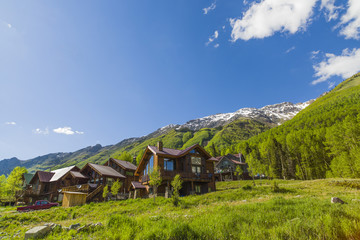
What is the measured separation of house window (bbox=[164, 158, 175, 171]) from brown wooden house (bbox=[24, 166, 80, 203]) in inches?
1176

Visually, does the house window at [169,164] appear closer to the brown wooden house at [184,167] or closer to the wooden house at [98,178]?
the brown wooden house at [184,167]

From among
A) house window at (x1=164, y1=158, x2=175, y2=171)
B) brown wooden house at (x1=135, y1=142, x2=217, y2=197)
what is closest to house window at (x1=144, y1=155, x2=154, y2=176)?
brown wooden house at (x1=135, y1=142, x2=217, y2=197)

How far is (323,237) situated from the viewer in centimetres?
602

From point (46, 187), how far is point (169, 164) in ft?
131

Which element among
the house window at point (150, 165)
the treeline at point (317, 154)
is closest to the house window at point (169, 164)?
the house window at point (150, 165)

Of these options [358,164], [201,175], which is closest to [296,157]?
[358,164]

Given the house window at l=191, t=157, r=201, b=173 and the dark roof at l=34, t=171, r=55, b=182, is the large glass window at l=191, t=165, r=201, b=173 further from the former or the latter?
the dark roof at l=34, t=171, r=55, b=182

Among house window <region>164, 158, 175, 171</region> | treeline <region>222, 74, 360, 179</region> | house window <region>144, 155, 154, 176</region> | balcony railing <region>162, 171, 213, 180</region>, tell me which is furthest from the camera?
treeline <region>222, 74, 360, 179</region>

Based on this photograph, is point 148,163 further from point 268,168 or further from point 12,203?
point 268,168

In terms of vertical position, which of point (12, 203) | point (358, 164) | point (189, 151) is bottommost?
point (12, 203)

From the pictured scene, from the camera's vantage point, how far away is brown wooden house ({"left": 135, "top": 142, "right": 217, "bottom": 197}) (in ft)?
102

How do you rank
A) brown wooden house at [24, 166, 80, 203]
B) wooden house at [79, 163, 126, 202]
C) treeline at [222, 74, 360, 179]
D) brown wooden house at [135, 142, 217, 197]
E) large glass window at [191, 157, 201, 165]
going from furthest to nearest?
brown wooden house at [24, 166, 80, 203], treeline at [222, 74, 360, 179], wooden house at [79, 163, 126, 202], large glass window at [191, 157, 201, 165], brown wooden house at [135, 142, 217, 197]

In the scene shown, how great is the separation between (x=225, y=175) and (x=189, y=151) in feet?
145

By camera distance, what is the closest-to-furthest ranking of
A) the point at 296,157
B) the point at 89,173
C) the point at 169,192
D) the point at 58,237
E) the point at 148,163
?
1. the point at 58,237
2. the point at 169,192
3. the point at 148,163
4. the point at 89,173
5. the point at 296,157
